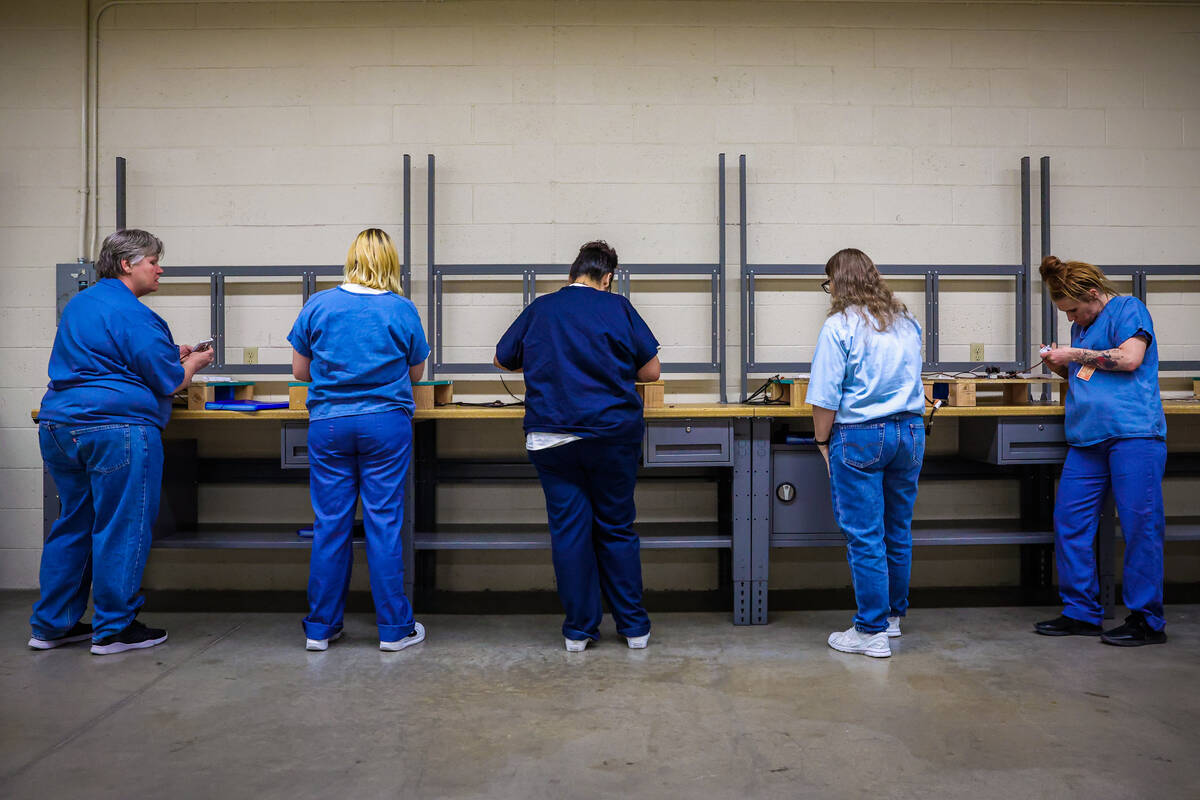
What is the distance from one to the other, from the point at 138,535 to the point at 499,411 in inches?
54.1

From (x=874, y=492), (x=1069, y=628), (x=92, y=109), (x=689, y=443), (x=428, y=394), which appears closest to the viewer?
(x=874, y=492)

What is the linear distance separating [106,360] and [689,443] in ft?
7.02

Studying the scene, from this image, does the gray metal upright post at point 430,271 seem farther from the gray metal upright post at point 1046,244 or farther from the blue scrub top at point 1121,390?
the gray metal upright post at point 1046,244

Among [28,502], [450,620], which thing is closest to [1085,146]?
[450,620]

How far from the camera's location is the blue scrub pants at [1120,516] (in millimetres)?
3111

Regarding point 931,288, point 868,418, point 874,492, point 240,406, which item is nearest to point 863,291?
point 868,418

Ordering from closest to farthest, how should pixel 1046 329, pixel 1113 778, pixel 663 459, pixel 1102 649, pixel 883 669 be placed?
pixel 1113 778 → pixel 883 669 → pixel 1102 649 → pixel 663 459 → pixel 1046 329

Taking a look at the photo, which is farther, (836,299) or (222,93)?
(222,93)

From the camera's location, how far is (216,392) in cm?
361

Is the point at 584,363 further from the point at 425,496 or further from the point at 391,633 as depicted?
the point at 425,496

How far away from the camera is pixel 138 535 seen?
9.91 feet

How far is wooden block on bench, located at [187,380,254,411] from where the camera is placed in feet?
11.3

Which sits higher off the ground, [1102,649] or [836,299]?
[836,299]

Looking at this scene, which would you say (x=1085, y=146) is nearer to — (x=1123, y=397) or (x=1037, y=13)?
(x=1037, y=13)
